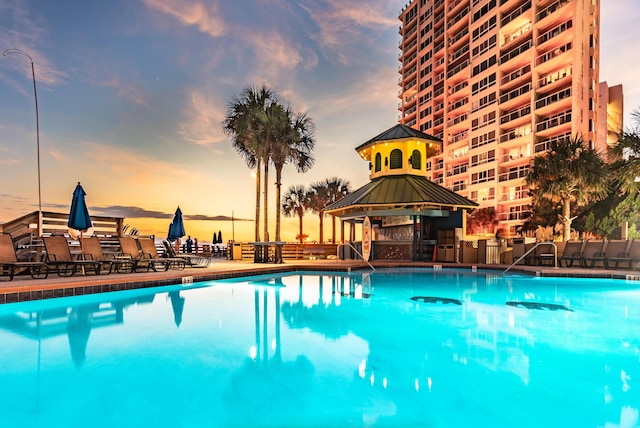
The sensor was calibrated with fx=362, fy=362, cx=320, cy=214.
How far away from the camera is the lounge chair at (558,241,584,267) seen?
14.9 meters

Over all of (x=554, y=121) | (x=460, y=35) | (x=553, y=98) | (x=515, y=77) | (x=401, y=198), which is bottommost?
(x=401, y=198)

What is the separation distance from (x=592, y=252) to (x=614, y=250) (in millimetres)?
745

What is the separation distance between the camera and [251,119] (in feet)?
55.8

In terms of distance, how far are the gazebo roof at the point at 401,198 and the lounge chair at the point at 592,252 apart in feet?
16.3

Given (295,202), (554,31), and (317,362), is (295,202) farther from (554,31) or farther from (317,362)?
(317,362)

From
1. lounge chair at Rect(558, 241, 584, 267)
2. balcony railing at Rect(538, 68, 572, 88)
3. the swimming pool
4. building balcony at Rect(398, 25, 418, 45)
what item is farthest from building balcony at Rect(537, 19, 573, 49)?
the swimming pool

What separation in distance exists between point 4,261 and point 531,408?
11149 millimetres

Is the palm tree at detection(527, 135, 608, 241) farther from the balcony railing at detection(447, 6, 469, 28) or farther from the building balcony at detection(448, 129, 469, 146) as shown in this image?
the balcony railing at detection(447, 6, 469, 28)

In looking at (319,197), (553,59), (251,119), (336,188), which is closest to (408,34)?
(553,59)

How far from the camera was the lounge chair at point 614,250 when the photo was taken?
13.6 m

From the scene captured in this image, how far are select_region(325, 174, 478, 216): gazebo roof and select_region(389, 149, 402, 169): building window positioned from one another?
1.91ft

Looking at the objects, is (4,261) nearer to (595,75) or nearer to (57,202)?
(57,202)

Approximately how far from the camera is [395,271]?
15.1 metres

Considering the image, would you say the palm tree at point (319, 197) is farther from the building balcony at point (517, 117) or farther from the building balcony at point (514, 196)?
the building balcony at point (517, 117)
